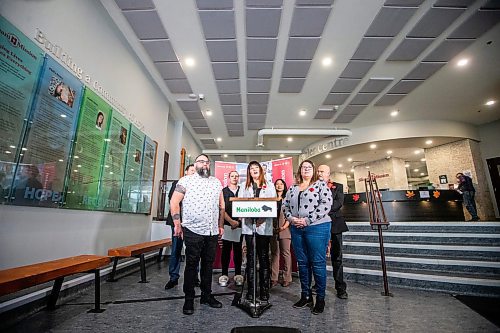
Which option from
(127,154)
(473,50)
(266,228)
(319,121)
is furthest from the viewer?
(319,121)

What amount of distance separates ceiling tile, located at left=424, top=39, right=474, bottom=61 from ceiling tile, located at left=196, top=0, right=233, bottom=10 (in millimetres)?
4304

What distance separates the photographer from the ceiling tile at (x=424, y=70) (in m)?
5.45

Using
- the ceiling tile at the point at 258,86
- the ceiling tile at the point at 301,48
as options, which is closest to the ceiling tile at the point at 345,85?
the ceiling tile at the point at 301,48

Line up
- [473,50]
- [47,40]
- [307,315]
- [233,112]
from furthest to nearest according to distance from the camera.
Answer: [233,112]
[473,50]
[47,40]
[307,315]

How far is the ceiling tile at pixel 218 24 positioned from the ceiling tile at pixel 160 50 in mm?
882

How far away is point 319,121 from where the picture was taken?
865 cm

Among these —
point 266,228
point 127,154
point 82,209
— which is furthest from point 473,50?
point 82,209

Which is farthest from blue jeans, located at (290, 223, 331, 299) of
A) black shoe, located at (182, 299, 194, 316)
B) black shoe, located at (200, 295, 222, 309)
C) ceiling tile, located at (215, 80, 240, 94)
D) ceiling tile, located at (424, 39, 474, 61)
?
ceiling tile, located at (424, 39, 474, 61)

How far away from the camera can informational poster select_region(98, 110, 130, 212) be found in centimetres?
375

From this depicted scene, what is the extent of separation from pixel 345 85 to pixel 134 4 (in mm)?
5044

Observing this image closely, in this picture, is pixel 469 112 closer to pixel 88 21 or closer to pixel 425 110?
pixel 425 110

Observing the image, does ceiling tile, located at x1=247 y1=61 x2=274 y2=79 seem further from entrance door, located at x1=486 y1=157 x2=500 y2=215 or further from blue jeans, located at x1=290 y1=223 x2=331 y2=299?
entrance door, located at x1=486 y1=157 x2=500 y2=215

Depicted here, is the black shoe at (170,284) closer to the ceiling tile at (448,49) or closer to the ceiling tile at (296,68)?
the ceiling tile at (296,68)

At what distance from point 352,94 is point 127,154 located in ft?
19.7
